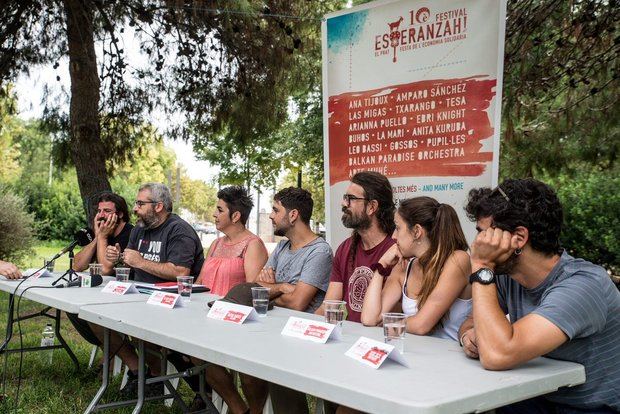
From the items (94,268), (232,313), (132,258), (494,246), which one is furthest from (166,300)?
(494,246)

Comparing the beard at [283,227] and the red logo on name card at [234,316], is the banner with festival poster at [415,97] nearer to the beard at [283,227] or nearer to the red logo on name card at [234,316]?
the beard at [283,227]

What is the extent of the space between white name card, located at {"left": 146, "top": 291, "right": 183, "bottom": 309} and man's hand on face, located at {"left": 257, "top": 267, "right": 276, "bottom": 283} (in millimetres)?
616

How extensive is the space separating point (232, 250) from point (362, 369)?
2269 millimetres

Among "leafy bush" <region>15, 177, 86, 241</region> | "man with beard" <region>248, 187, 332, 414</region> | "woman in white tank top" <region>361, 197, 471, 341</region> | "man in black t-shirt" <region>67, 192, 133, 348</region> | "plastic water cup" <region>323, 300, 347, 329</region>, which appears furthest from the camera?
"leafy bush" <region>15, 177, 86, 241</region>

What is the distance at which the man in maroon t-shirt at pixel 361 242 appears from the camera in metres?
3.07

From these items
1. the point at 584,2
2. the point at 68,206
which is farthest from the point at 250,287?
the point at 68,206

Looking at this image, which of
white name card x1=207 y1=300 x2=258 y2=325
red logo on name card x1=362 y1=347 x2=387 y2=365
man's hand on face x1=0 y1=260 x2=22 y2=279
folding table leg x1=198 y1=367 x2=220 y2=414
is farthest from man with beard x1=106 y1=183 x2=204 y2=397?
red logo on name card x1=362 y1=347 x2=387 y2=365

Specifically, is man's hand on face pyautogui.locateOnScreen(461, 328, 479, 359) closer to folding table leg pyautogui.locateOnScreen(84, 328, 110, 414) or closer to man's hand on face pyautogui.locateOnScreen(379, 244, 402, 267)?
man's hand on face pyautogui.locateOnScreen(379, 244, 402, 267)

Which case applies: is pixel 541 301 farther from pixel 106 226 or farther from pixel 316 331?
pixel 106 226

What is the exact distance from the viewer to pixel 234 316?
98.2 inches

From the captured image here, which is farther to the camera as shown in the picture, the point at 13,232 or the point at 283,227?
the point at 13,232

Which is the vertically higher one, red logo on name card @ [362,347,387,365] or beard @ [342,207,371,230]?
beard @ [342,207,371,230]

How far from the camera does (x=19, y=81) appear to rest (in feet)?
22.7

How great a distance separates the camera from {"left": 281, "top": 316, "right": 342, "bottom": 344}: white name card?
2082 millimetres
